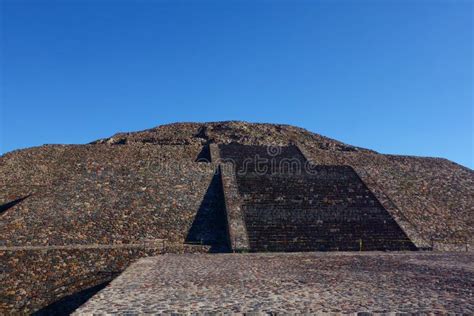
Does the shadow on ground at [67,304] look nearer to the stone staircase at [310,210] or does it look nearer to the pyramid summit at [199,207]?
the pyramid summit at [199,207]

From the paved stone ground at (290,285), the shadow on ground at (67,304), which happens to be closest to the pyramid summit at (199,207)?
the shadow on ground at (67,304)

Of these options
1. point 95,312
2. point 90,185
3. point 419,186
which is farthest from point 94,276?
point 419,186

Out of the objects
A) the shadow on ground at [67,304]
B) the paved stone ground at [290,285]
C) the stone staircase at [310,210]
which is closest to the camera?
the paved stone ground at [290,285]

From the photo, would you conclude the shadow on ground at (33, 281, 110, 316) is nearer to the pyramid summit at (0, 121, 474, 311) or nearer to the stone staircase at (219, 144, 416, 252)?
the pyramid summit at (0, 121, 474, 311)

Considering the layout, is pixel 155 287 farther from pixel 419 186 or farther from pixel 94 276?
pixel 419 186

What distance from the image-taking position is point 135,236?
13.0 m

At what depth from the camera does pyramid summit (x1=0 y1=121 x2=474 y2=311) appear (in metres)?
10.7

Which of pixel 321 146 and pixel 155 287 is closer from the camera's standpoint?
pixel 155 287

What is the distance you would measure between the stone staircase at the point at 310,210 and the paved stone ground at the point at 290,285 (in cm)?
219

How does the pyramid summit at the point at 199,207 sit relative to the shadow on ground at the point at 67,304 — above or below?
above

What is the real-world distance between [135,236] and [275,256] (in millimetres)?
4511

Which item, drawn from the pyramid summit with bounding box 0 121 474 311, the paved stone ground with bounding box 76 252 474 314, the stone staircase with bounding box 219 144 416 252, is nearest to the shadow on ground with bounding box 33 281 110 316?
the pyramid summit with bounding box 0 121 474 311

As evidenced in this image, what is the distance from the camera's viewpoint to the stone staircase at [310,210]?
13008mm

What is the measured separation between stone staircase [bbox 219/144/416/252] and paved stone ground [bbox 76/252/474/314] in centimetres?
219
